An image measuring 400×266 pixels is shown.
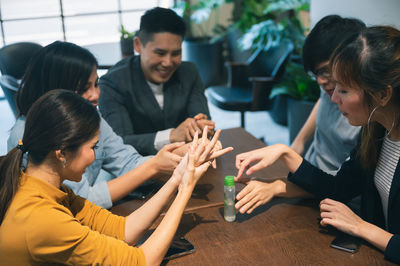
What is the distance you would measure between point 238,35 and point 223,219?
5.24m

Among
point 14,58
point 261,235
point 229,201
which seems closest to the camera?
point 261,235

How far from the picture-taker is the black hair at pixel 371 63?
1183mm

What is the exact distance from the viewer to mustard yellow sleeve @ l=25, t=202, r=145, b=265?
98 cm

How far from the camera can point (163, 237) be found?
1140 millimetres

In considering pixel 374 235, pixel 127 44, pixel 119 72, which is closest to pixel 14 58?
pixel 127 44

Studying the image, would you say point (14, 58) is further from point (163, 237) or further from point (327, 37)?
point (163, 237)

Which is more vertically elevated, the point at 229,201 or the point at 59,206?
the point at 59,206

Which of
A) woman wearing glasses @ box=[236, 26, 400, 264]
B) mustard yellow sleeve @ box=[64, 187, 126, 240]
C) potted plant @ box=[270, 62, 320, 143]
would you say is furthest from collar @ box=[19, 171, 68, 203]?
potted plant @ box=[270, 62, 320, 143]

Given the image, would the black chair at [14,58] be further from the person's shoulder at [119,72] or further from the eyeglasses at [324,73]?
the eyeglasses at [324,73]

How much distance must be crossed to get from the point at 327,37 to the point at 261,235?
97cm

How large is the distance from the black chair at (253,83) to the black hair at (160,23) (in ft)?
5.34

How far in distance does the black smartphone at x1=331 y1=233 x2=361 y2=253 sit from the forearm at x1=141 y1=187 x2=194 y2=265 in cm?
47

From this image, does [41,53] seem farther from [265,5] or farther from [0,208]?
[265,5]

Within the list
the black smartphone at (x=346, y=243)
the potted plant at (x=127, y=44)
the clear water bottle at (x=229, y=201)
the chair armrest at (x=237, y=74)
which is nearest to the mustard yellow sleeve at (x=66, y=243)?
the clear water bottle at (x=229, y=201)
